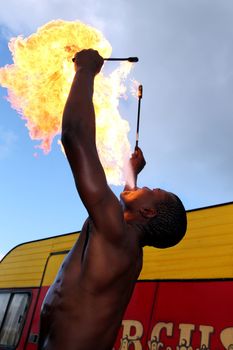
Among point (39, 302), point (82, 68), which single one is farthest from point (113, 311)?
point (39, 302)

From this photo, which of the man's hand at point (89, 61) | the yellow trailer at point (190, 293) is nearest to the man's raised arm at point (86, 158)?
the man's hand at point (89, 61)

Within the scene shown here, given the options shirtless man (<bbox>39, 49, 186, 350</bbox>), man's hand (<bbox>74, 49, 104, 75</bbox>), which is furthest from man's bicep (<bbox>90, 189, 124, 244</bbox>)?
man's hand (<bbox>74, 49, 104, 75</bbox>)

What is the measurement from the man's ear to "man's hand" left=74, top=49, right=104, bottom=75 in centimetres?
81

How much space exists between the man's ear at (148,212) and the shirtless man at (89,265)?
0.66 ft

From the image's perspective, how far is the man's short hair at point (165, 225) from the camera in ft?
7.38

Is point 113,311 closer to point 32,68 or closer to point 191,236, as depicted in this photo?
point 191,236

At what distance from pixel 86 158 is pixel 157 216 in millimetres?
605

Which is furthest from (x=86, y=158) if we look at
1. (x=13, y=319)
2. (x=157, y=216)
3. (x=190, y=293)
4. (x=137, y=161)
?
(x=13, y=319)

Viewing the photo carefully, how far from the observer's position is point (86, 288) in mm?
1852

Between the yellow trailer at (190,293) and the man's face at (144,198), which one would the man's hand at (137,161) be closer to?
the man's face at (144,198)

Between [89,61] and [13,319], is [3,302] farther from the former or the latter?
[89,61]

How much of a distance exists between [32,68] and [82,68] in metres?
2.41

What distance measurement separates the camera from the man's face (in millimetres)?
2312

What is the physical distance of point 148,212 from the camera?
2.28 meters
